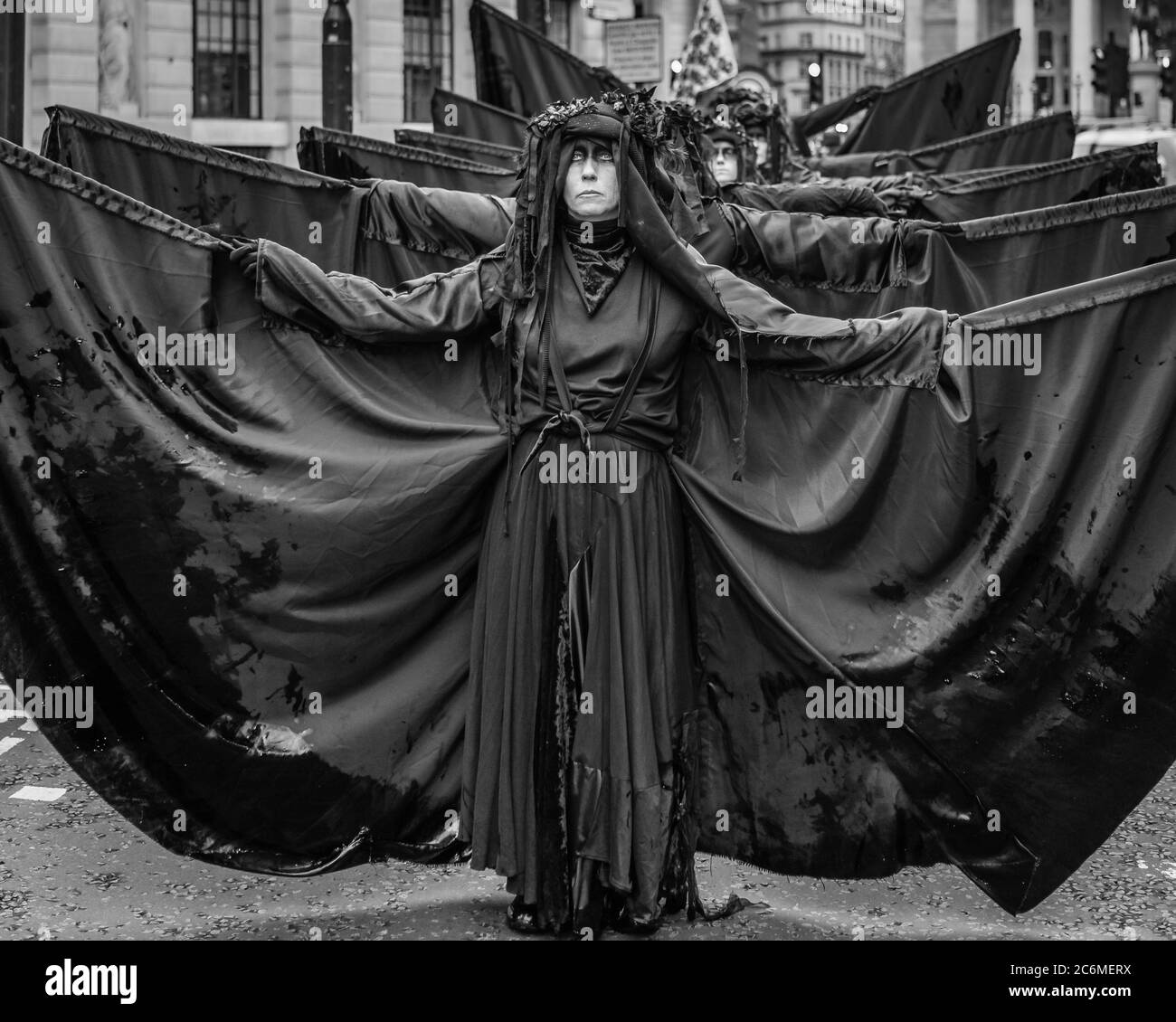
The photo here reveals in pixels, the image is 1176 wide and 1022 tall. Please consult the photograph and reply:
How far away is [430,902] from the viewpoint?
519cm

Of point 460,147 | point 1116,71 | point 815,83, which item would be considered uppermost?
point 1116,71

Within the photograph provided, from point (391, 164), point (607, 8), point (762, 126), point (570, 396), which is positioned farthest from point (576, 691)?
point (607, 8)

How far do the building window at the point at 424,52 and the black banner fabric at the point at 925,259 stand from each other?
21648 millimetres

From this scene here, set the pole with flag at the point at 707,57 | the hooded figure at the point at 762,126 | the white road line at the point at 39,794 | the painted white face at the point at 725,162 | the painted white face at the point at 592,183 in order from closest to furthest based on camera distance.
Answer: the painted white face at the point at 592,183
the white road line at the point at 39,794
the painted white face at the point at 725,162
the hooded figure at the point at 762,126
the pole with flag at the point at 707,57

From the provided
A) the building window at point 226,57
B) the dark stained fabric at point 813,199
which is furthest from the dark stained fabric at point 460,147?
the building window at point 226,57

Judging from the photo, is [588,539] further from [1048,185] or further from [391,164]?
[1048,185]

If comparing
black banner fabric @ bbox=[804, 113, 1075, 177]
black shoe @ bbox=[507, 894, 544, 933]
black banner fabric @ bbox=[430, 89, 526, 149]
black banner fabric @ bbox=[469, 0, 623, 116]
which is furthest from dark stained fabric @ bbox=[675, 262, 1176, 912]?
black banner fabric @ bbox=[469, 0, 623, 116]

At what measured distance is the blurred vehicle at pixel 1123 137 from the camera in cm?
2958

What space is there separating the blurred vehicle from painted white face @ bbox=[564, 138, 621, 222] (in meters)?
24.1

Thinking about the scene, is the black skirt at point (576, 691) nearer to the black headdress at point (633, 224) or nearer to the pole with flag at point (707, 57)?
the black headdress at point (633, 224)

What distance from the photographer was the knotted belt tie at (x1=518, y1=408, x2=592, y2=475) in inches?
190

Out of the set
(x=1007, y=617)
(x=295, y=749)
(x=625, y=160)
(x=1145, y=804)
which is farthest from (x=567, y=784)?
(x=1145, y=804)

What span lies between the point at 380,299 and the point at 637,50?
56.0 feet
